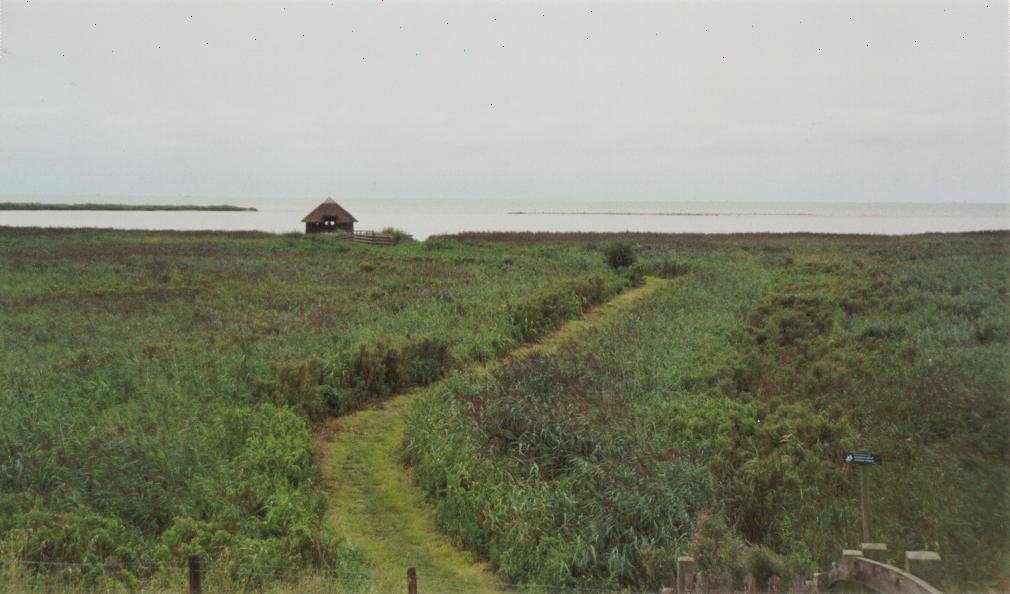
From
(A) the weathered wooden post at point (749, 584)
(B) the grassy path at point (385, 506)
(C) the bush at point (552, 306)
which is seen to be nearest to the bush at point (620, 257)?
(C) the bush at point (552, 306)

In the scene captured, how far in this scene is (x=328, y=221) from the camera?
68.9 meters

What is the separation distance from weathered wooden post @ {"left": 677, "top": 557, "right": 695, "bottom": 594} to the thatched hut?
6451 centimetres

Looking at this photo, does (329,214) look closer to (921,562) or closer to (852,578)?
(852,578)

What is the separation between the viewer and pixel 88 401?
12117 mm

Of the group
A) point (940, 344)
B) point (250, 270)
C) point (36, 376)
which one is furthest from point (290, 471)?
point (250, 270)

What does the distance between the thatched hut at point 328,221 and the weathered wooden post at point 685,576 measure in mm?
64510

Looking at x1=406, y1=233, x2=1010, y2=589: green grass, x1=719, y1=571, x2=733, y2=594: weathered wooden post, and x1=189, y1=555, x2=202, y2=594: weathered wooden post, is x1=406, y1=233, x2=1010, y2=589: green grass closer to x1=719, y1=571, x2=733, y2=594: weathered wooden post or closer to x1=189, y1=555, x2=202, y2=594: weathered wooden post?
x1=719, y1=571, x2=733, y2=594: weathered wooden post

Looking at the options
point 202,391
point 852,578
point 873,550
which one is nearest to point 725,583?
point 852,578

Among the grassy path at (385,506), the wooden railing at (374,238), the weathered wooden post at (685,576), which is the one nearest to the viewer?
the weathered wooden post at (685,576)

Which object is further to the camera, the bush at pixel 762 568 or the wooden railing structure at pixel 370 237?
the wooden railing structure at pixel 370 237

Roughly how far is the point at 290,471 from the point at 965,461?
28.7 ft

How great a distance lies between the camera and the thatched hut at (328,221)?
68562 mm

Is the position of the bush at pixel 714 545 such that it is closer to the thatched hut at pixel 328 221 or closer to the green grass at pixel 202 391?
the green grass at pixel 202 391

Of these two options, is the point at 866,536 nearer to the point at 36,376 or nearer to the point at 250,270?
the point at 36,376
